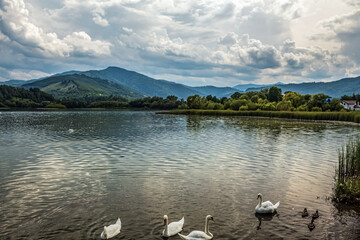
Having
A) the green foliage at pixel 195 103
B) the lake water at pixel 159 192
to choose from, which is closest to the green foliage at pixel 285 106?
the green foliage at pixel 195 103

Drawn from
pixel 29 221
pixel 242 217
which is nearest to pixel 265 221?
pixel 242 217

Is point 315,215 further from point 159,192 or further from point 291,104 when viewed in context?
point 291,104

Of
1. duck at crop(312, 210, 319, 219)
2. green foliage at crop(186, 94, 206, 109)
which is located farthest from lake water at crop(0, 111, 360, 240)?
green foliage at crop(186, 94, 206, 109)

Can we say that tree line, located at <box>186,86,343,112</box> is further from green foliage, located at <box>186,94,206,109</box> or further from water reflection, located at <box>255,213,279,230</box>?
water reflection, located at <box>255,213,279,230</box>

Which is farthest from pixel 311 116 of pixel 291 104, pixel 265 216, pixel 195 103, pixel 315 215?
pixel 265 216

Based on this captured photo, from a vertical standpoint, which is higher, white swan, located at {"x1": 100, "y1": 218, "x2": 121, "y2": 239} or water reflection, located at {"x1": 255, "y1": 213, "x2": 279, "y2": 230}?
white swan, located at {"x1": 100, "y1": 218, "x2": 121, "y2": 239}

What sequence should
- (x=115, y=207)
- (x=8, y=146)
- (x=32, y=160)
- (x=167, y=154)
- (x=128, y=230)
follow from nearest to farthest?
(x=128, y=230), (x=115, y=207), (x=32, y=160), (x=167, y=154), (x=8, y=146)

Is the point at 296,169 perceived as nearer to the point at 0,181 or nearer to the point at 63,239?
the point at 63,239

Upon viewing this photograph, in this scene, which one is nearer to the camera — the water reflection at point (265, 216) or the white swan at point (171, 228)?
the white swan at point (171, 228)

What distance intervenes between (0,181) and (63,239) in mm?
12890

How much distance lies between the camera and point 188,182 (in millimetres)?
23031

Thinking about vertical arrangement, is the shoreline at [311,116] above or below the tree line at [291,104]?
below

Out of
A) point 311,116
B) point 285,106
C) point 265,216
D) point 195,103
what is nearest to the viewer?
point 265,216

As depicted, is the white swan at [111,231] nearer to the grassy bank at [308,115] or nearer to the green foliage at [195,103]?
the grassy bank at [308,115]
